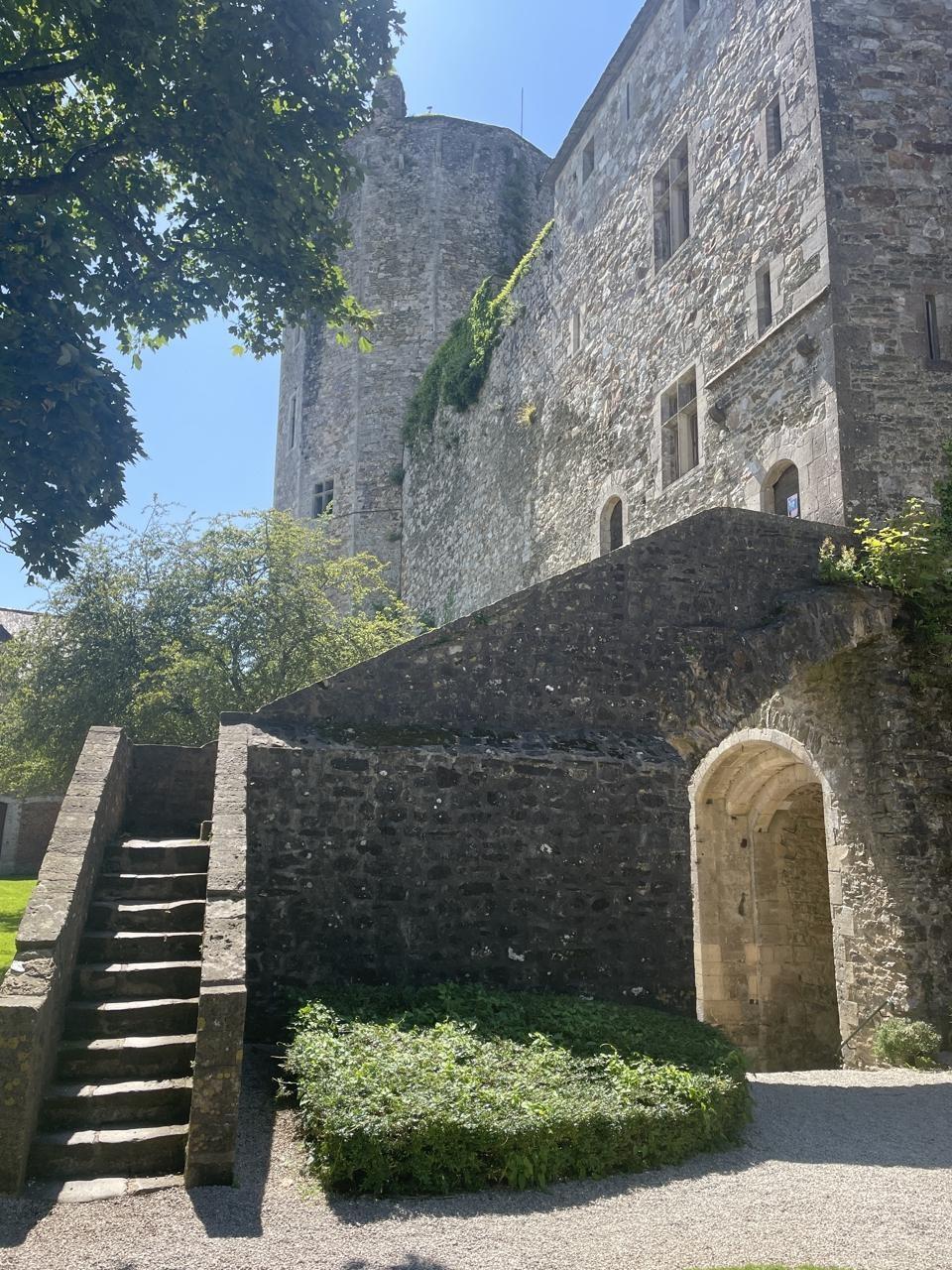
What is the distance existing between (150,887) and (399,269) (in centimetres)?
2843

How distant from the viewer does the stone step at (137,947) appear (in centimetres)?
674

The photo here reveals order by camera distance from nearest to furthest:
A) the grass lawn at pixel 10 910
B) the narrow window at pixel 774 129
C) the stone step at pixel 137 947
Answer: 1. the stone step at pixel 137 947
2. the grass lawn at pixel 10 910
3. the narrow window at pixel 774 129

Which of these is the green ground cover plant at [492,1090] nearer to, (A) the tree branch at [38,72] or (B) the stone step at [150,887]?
(B) the stone step at [150,887]

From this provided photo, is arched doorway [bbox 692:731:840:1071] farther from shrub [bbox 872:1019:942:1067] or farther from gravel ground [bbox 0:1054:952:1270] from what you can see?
gravel ground [bbox 0:1054:952:1270]

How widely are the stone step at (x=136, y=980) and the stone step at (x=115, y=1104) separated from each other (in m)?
0.69

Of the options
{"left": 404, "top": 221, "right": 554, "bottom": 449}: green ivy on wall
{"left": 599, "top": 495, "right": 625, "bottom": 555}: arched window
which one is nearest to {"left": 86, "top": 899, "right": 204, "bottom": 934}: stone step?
{"left": 599, "top": 495, "right": 625, "bottom": 555}: arched window

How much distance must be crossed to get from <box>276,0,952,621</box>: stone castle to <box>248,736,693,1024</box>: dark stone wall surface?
5.30 meters

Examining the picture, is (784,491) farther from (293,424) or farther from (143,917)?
(293,424)

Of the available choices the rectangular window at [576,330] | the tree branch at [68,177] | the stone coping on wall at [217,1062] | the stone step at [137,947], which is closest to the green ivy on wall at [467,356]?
the rectangular window at [576,330]

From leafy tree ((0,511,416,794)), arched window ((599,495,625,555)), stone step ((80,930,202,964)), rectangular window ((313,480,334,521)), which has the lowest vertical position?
stone step ((80,930,202,964))

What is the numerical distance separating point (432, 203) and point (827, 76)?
21.4 meters

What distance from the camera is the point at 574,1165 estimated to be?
18.6ft

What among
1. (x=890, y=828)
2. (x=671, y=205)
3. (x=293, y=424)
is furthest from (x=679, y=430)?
(x=293, y=424)

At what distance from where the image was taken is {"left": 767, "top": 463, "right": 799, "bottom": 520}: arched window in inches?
518
